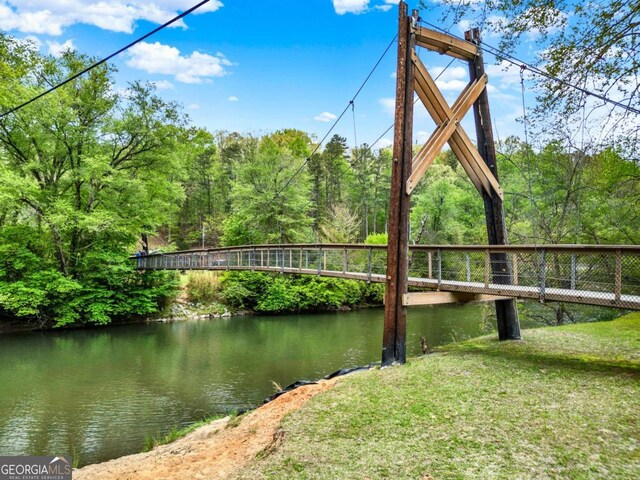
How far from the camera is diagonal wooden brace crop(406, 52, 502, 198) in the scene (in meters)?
5.79

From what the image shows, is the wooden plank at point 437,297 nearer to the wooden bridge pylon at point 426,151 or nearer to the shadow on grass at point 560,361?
the wooden bridge pylon at point 426,151

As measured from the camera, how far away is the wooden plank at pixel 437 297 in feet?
18.0

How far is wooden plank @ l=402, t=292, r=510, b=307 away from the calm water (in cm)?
359

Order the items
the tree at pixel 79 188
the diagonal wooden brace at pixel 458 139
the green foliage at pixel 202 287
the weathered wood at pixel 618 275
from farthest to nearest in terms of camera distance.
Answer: the green foliage at pixel 202 287, the tree at pixel 79 188, the diagonal wooden brace at pixel 458 139, the weathered wood at pixel 618 275

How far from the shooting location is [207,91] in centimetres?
2572

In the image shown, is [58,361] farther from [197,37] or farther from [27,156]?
[197,37]

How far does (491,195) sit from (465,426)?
4390mm

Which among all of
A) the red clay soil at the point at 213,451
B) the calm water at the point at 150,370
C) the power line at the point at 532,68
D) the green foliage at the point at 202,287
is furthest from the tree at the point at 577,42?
the green foliage at the point at 202,287

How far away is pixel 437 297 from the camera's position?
18.7ft

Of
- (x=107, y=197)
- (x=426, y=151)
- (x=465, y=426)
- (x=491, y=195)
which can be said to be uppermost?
(x=107, y=197)

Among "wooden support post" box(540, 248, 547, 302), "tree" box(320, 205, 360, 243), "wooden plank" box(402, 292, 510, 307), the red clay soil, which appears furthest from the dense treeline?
the red clay soil

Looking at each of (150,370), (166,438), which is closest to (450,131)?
(166,438)

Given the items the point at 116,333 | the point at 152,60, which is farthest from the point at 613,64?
the point at 152,60

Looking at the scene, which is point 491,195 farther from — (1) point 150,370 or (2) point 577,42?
(1) point 150,370
